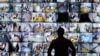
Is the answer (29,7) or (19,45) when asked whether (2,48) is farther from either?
(29,7)

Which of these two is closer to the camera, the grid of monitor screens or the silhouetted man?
the silhouetted man

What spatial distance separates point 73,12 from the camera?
9.09 m

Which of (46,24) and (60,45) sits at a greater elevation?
(60,45)

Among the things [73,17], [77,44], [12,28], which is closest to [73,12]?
[73,17]

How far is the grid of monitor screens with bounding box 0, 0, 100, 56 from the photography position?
9117mm

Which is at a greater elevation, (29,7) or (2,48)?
(29,7)

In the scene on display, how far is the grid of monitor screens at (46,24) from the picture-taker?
912 centimetres

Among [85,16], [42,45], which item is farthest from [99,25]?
[42,45]

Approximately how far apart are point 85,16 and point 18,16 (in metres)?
1.40

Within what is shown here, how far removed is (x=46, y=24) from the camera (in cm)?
912

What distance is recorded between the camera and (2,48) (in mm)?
9234

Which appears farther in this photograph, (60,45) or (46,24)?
(46,24)

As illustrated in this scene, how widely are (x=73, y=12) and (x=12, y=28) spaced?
1.32 meters

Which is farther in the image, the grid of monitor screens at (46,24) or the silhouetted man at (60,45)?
the grid of monitor screens at (46,24)
